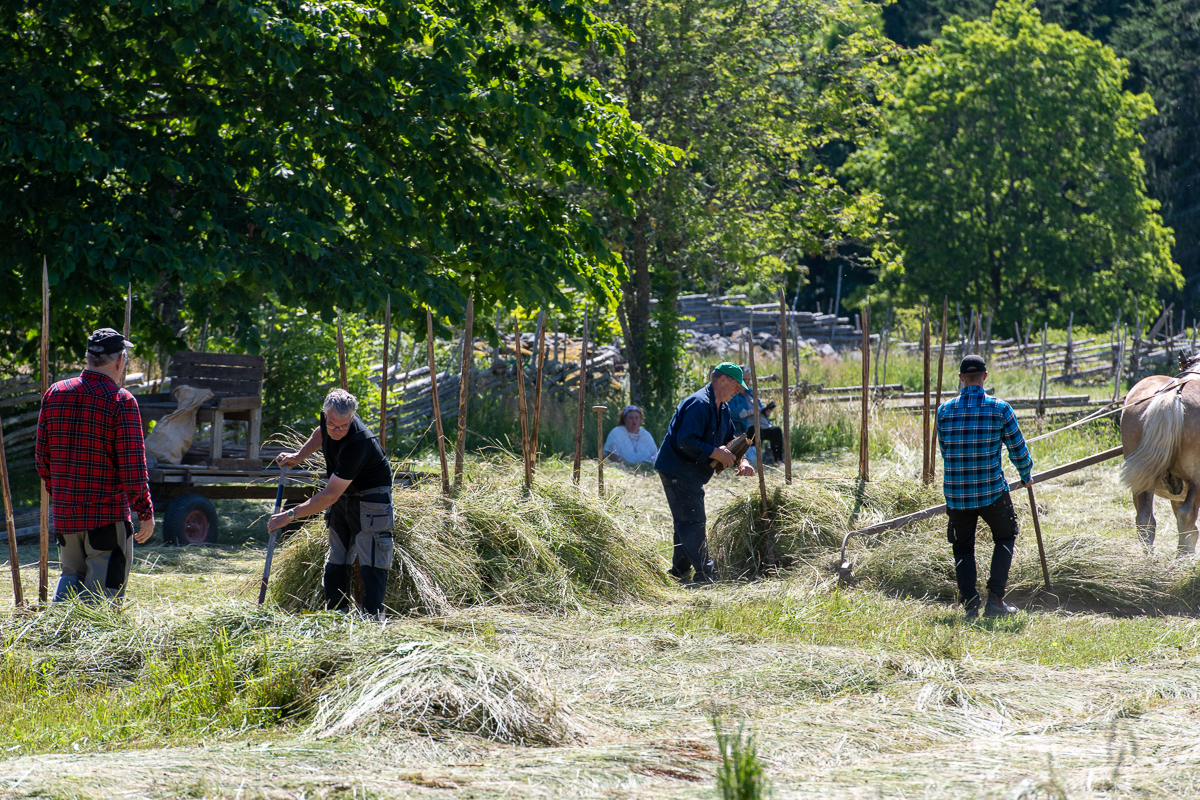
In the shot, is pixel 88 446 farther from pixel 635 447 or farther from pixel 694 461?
pixel 635 447

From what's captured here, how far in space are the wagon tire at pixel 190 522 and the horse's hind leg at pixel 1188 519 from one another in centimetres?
737

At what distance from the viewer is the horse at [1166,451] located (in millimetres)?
8070

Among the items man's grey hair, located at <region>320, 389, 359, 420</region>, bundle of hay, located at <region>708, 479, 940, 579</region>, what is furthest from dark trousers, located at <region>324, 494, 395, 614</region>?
bundle of hay, located at <region>708, 479, 940, 579</region>

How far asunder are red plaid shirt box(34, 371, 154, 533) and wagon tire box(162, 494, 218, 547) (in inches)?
150

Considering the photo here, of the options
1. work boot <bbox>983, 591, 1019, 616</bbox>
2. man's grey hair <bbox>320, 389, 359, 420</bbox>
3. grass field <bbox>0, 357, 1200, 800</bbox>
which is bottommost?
work boot <bbox>983, 591, 1019, 616</bbox>

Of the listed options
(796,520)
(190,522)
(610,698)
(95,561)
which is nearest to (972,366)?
(796,520)

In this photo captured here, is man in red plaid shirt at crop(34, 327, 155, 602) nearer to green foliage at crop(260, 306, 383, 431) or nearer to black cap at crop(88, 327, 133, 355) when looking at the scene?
black cap at crop(88, 327, 133, 355)

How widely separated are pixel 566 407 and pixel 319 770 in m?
13.4

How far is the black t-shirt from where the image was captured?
575 centimetres

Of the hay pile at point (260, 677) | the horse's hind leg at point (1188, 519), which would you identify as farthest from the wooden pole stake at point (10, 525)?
the horse's hind leg at point (1188, 519)

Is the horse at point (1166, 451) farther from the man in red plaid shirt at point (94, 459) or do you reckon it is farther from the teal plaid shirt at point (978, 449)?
the man in red plaid shirt at point (94, 459)

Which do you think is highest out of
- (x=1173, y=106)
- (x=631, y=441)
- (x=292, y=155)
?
(x=1173, y=106)

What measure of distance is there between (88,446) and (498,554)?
2485mm

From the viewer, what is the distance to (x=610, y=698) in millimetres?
4891
